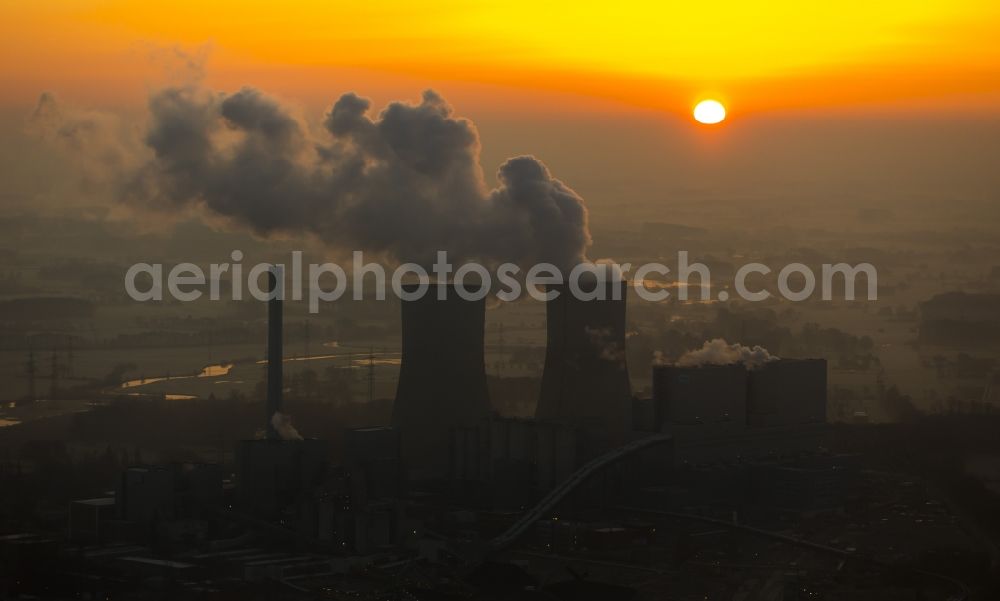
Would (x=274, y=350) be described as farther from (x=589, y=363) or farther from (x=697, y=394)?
(x=697, y=394)

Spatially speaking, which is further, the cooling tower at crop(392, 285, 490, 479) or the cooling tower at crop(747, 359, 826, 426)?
the cooling tower at crop(747, 359, 826, 426)

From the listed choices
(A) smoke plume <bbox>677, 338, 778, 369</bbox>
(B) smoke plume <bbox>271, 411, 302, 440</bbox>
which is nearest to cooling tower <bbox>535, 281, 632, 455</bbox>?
(A) smoke plume <bbox>677, 338, 778, 369</bbox>

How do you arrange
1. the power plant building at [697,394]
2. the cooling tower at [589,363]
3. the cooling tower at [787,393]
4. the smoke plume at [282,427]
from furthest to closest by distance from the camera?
1. the cooling tower at [787,393]
2. the power plant building at [697,394]
3. the cooling tower at [589,363]
4. the smoke plume at [282,427]

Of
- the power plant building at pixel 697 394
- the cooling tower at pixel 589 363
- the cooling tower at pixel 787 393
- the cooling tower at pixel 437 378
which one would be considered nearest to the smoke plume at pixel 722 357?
the cooling tower at pixel 787 393

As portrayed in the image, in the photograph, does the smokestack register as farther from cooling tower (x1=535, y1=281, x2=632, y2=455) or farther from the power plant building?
the power plant building

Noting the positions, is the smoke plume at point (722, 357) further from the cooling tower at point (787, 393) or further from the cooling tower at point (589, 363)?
the cooling tower at point (589, 363)
